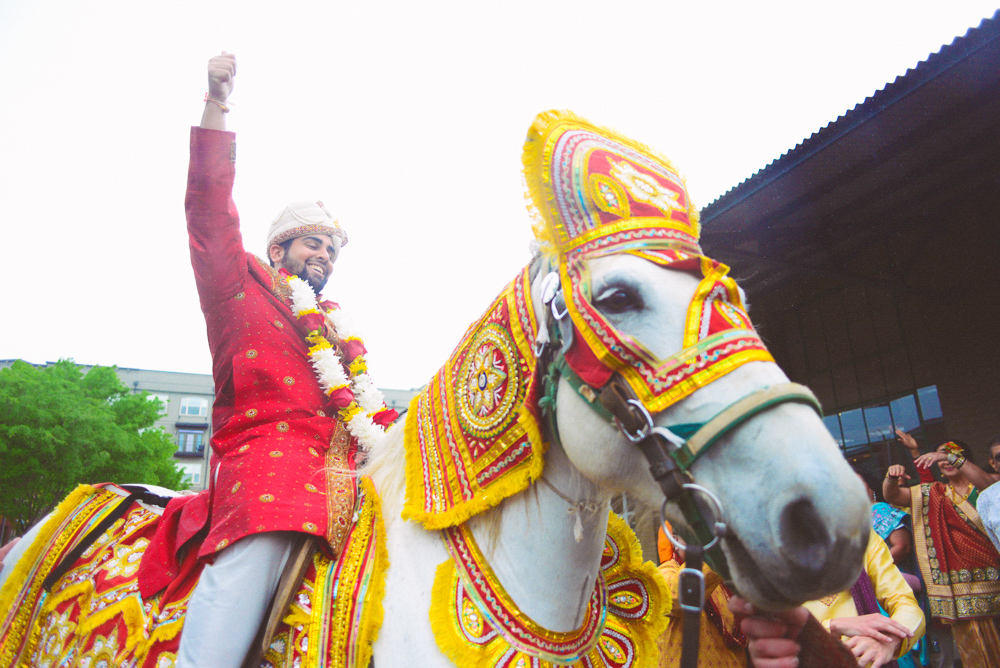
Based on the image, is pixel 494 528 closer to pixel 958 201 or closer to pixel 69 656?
pixel 69 656

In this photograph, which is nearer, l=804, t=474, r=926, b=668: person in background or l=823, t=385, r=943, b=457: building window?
l=804, t=474, r=926, b=668: person in background

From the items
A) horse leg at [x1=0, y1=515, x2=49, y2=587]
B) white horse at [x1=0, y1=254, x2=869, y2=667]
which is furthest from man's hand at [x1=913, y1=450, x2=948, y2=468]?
horse leg at [x1=0, y1=515, x2=49, y2=587]

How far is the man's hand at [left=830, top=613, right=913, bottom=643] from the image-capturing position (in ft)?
8.12

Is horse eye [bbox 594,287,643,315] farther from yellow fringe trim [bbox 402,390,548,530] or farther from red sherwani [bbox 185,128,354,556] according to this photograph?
A: red sherwani [bbox 185,128,354,556]

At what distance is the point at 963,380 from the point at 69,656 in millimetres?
9761

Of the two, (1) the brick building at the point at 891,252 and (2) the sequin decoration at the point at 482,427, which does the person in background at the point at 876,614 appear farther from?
(1) the brick building at the point at 891,252

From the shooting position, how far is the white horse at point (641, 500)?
104cm

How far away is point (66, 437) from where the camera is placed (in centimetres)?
1588

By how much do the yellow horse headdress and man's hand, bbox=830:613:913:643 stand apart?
6.44ft

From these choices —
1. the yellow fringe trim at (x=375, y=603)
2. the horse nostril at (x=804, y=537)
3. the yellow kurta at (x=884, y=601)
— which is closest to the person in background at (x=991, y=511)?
the yellow kurta at (x=884, y=601)

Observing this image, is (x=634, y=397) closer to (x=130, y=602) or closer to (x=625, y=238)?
(x=625, y=238)

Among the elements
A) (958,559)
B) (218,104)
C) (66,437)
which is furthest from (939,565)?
(66,437)

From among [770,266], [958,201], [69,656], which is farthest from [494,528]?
[958,201]

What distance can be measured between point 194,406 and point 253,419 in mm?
47583
